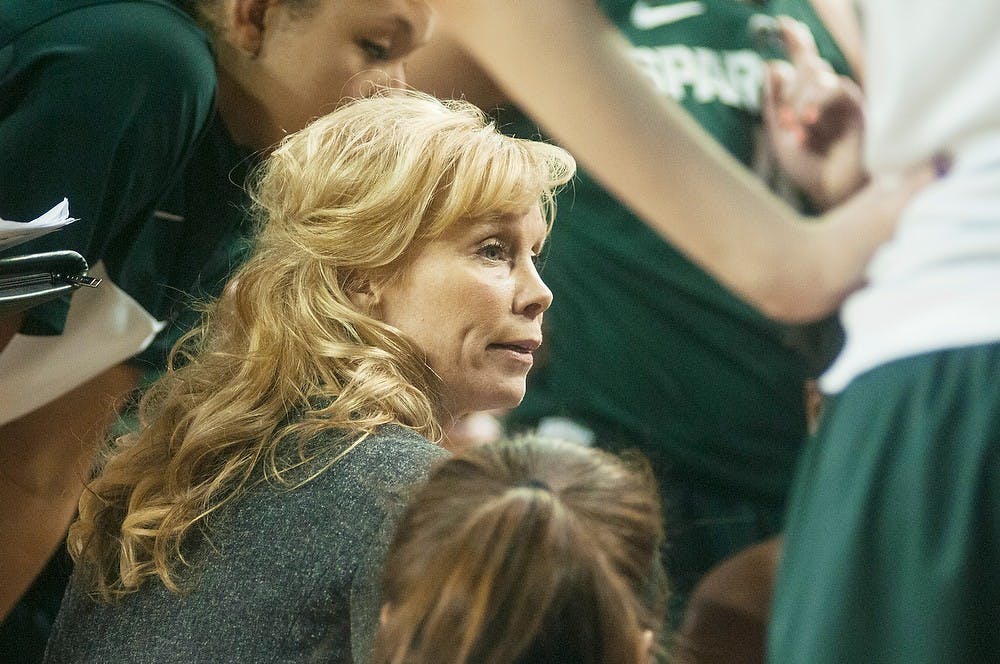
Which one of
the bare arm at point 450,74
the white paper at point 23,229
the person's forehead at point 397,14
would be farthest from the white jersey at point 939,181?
the white paper at point 23,229

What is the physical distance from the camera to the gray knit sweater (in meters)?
0.99

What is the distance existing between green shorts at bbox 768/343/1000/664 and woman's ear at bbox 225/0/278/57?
0.87 metres

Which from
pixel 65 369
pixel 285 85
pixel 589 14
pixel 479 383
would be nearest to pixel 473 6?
pixel 589 14

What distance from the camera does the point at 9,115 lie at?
1.43 m

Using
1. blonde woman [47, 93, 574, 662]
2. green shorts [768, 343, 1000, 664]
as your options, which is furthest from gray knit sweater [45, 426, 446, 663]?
green shorts [768, 343, 1000, 664]

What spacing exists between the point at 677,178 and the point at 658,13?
0.16 m

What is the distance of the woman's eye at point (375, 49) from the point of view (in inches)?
56.9

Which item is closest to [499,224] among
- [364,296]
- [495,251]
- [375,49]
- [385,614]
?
[495,251]

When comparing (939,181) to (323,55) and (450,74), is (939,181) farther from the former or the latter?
(323,55)

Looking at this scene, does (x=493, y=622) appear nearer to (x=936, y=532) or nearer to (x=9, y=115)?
(x=936, y=532)

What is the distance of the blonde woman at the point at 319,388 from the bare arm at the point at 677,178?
62 millimetres

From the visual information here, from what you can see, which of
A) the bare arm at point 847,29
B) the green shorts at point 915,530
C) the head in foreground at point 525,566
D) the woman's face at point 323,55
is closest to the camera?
the head in foreground at point 525,566

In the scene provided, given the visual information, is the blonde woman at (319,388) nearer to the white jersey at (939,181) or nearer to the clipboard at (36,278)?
the clipboard at (36,278)

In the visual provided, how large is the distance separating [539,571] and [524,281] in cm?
47
